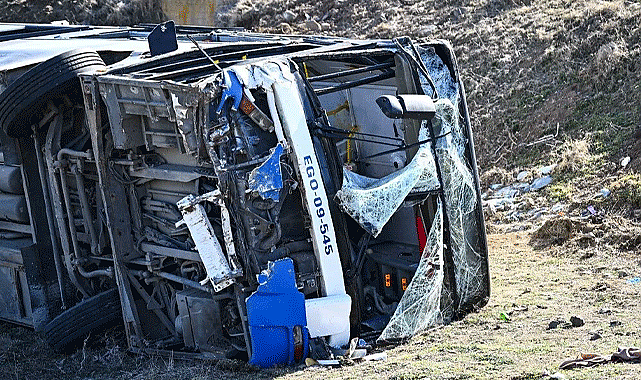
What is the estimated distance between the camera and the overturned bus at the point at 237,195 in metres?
7.34

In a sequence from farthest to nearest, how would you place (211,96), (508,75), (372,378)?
(508,75)
(211,96)
(372,378)

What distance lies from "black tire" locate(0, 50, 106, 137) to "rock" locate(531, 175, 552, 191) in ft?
20.0

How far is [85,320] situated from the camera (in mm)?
8406

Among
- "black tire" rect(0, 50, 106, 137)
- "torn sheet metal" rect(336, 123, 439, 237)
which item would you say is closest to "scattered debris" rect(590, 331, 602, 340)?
"torn sheet metal" rect(336, 123, 439, 237)

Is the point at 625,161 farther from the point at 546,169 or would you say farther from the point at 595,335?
the point at 595,335

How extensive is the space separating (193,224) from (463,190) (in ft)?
7.14

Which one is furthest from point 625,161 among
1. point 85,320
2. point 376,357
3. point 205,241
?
point 85,320

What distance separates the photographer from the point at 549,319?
7.83 m

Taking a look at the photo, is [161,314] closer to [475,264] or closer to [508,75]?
[475,264]

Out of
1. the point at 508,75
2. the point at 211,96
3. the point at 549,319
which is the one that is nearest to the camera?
the point at 211,96

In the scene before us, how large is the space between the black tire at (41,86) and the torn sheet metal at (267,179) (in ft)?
6.15

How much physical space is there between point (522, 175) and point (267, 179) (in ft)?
21.7

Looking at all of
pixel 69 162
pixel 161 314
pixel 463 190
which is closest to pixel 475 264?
pixel 463 190

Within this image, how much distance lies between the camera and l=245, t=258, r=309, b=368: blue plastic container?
7.29 meters
